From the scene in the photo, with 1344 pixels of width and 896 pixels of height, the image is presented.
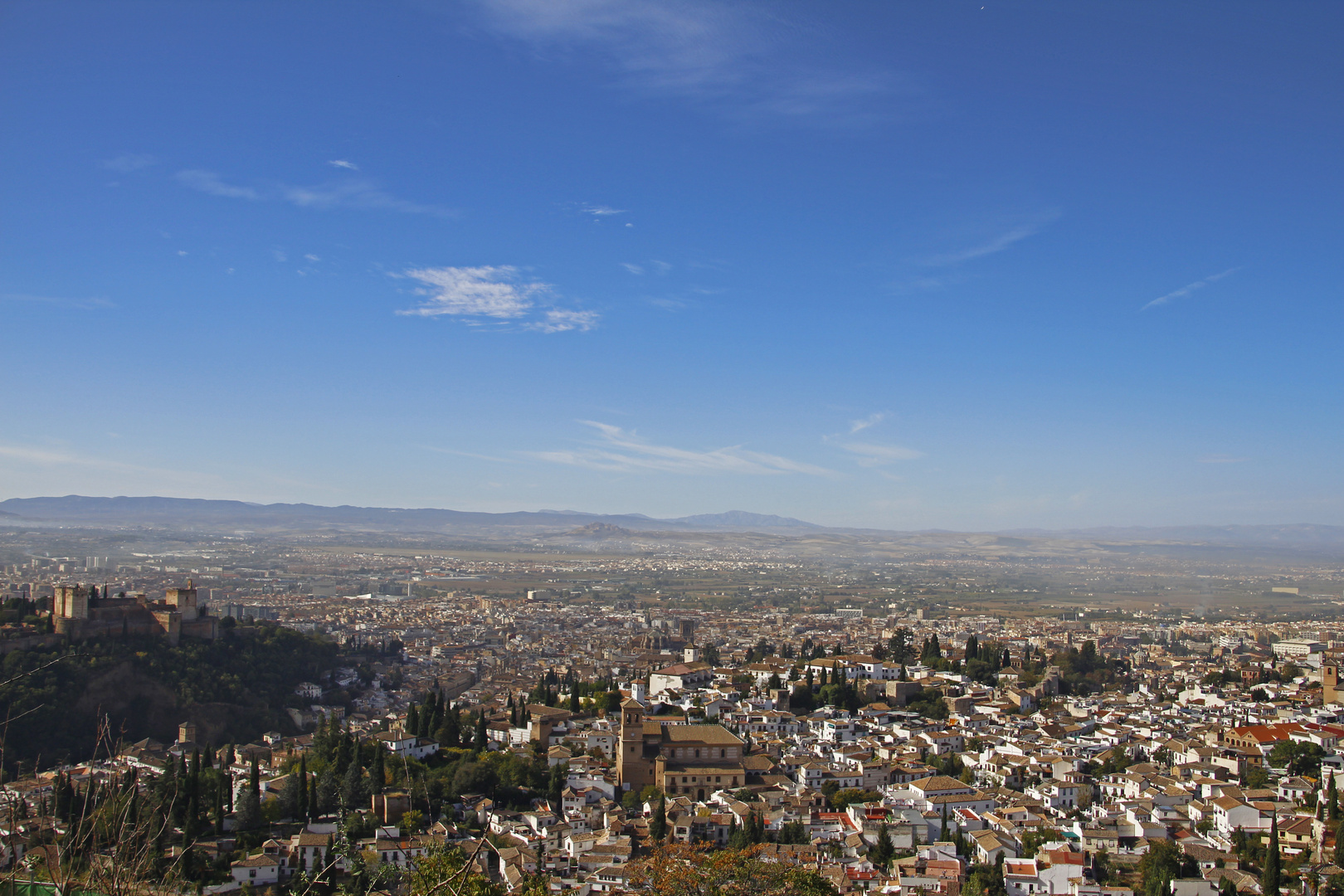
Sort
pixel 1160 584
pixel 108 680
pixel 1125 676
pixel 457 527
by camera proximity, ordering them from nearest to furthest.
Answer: pixel 108 680
pixel 1125 676
pixel 1160 584
pixel 457 527

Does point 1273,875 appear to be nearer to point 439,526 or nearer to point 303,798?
point 303,798

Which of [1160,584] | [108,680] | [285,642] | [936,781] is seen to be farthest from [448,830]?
[1160,584]

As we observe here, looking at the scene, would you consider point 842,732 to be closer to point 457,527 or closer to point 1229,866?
point 1229,866

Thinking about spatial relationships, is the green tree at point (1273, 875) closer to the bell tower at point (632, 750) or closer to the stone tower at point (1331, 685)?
the bell tower at point (632, 750)

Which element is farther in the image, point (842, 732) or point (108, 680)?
point (108, 680)

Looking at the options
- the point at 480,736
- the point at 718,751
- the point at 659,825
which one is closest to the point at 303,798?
the point at 480,736

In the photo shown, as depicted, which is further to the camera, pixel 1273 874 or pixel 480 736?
pixel 480 736
